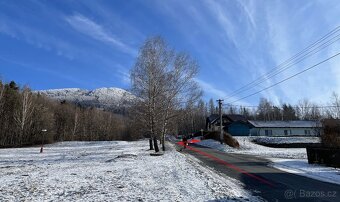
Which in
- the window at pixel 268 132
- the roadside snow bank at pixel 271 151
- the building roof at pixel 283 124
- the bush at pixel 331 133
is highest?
the building roof at pixel 283 124

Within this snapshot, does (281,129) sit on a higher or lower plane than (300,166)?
higher

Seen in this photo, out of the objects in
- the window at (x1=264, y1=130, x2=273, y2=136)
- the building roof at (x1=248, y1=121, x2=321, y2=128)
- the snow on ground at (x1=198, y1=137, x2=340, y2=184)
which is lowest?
the snow on ground at (x1=198, y1=137, x2=340, y2=184)

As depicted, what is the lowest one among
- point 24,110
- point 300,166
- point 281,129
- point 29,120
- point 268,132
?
point 300,166

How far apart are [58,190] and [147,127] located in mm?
19770

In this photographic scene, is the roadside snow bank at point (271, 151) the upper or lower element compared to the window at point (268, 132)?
lower

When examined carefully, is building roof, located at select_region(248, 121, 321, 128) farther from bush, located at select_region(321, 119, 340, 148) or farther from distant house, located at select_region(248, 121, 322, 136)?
bush, located at select_region(321, 119, 340, 148)

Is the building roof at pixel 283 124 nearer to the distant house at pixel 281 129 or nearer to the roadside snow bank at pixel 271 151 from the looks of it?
the distant house at pixel 281 129

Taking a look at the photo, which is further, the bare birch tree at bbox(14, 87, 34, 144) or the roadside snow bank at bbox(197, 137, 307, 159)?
the bare birch tree at bbox(14, 87, 34, 144)

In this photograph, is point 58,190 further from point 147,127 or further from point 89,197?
point 147,127

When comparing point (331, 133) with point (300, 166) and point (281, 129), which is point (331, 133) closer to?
point (300, 166)

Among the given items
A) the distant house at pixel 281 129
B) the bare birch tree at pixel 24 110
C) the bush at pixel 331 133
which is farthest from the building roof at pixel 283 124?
the bush at pixel 331 133

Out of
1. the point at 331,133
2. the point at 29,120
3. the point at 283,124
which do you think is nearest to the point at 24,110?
the point at 29,120

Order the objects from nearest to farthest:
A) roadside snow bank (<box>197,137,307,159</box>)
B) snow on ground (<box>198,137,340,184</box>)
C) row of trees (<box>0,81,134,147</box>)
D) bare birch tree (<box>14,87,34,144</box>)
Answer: snow on ground (<box>198,137,340,184</box>), roadside snow bank (<box>197,137,307,159</box>), bare birch tree (<box>14,87,34,144</box>), row of trees (<box>0,81,134,147</box>)

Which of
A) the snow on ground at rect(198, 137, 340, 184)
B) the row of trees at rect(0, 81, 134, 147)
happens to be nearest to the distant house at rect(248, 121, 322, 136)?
the snow on ground at rect(198, 137, 340, 184)
